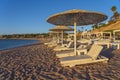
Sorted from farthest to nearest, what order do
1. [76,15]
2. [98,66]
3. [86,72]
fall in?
1. [76,15]
2. [98,66]
3. [86,72]

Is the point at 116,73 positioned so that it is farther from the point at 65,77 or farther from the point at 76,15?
the point at 76,15

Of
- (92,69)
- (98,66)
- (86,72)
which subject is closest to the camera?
(86,72)

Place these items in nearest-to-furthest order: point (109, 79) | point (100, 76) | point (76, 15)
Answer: point (109, 79) < point (100, 76) < point (76, 15)

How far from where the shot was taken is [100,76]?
4.20 meters

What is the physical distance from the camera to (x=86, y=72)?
15.3ft

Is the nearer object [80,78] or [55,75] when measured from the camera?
[80,78]

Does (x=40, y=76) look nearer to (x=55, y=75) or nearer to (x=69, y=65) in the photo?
(x=55, y=75)

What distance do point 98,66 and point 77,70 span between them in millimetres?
836

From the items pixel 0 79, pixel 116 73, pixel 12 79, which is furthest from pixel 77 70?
pixel 0 79

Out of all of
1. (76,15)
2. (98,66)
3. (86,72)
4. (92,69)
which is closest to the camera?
(86,72)

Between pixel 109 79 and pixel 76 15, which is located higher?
pixel 76 15

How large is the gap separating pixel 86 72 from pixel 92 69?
38 cm

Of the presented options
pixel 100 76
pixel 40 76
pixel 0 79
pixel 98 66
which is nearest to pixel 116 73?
pixel 100 76

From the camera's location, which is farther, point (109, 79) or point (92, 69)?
point (92, 69)
